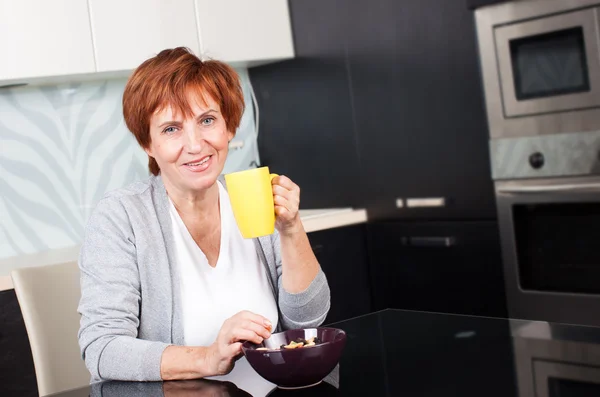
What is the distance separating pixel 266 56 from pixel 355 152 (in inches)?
20.1

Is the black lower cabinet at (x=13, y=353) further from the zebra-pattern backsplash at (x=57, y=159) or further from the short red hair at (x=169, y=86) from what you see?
the short red hair at (x=169, y=86)

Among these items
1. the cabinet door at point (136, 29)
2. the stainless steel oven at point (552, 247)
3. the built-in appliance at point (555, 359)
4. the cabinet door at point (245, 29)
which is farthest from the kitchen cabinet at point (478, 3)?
the built-in appliance at point (555, 359)

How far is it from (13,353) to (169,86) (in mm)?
1172

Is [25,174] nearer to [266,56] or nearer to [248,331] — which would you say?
[266,56]

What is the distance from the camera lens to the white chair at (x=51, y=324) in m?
1.72

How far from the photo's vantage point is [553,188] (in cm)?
257

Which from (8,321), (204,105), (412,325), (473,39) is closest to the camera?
(412,325)

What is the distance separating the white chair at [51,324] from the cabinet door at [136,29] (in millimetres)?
1279

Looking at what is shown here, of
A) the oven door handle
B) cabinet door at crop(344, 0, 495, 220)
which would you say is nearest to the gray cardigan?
the oven door handle

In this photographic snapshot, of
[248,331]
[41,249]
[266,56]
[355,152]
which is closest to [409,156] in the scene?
[355,152]

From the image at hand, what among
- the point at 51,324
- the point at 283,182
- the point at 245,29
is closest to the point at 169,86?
the point at 283,182

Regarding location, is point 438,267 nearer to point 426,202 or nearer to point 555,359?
point 426,202

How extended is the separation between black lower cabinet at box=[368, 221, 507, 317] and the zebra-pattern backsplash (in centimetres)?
98

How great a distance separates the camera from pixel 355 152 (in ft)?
10.4
